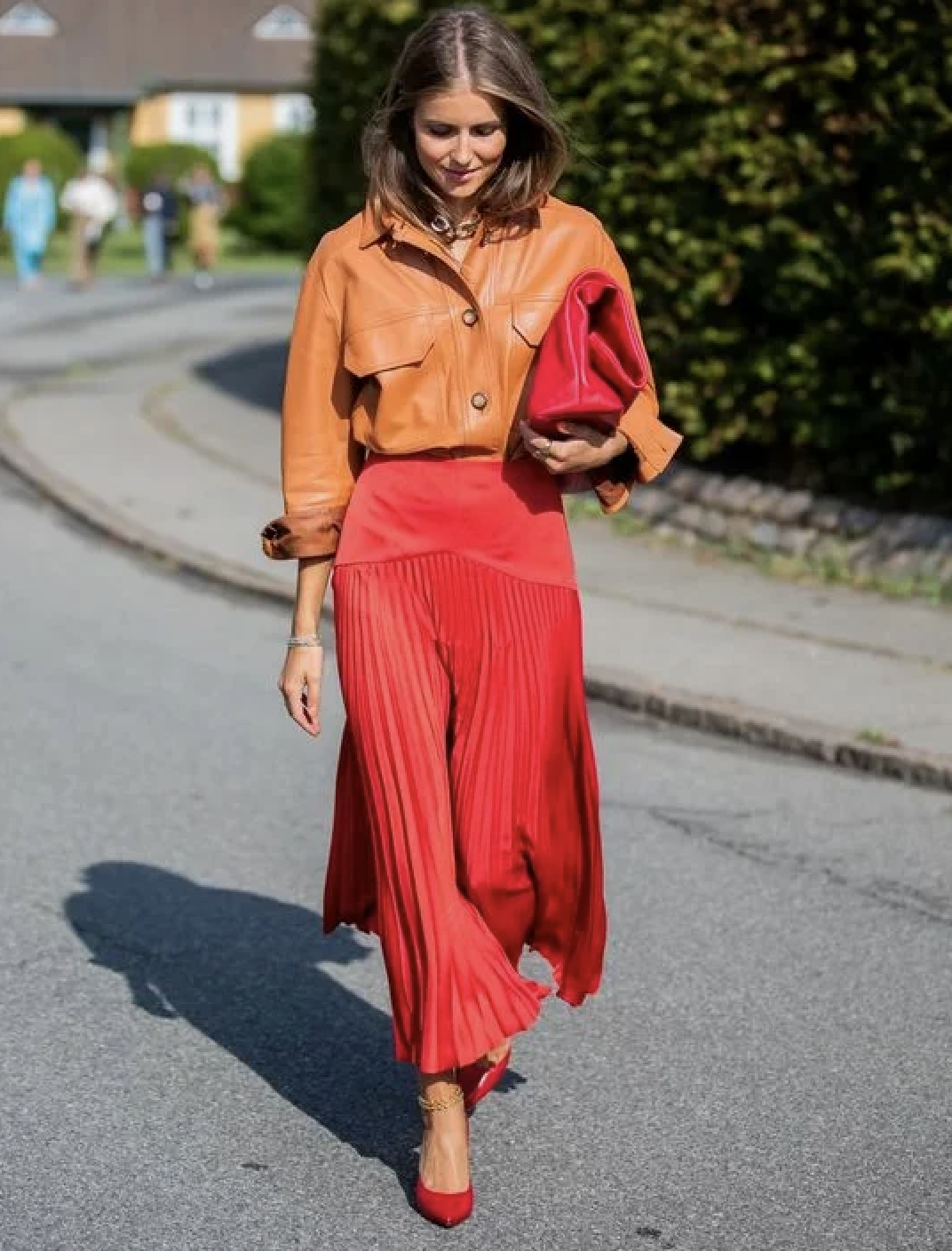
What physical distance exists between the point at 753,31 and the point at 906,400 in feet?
6.95

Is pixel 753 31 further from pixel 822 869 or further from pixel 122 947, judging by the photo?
pixel 122 947

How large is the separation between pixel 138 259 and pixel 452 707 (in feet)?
140

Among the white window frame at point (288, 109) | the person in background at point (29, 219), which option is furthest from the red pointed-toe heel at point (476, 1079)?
the white window frame at point (288, 109)

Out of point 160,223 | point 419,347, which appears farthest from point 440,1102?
point 160,223

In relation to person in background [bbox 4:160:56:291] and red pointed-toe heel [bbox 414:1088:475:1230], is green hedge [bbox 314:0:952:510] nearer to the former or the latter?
red pointed-toe heel [bbox 414:1088:475:1230]

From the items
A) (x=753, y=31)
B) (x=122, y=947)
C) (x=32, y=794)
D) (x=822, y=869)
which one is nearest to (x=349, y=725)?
(x=122, y=947)

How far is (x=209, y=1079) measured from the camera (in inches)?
203

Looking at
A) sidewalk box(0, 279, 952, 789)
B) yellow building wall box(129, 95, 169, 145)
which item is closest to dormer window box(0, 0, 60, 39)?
yellow building wall box(129, 95, 169, 145)

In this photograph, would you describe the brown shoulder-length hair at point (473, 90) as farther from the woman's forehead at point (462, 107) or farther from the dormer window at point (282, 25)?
the dormer window at point (282, 25)

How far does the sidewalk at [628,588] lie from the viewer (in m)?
8.69

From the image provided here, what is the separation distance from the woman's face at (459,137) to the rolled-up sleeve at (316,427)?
0.26 m

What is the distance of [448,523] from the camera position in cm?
437

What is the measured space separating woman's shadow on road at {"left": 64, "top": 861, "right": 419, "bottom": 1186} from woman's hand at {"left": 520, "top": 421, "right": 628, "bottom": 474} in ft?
4.62

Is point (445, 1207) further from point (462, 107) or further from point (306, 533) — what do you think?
point (462, 107)
